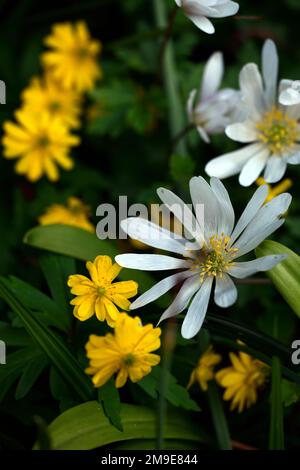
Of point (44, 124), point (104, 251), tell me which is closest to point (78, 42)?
point (44, 124)

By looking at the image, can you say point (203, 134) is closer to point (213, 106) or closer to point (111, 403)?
point (213, 106)

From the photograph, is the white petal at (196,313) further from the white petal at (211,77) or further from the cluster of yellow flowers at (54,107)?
the cluster of yellow flowers at (54,107)

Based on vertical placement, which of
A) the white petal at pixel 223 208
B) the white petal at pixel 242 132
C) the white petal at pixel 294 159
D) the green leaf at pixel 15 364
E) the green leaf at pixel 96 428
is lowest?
the green leaf at pixel 96 428

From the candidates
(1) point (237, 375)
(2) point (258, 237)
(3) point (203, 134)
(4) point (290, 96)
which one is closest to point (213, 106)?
(3) point (203, 134)

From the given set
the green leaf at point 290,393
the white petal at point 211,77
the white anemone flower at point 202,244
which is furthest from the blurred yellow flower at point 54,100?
the green leaf at point 290,393

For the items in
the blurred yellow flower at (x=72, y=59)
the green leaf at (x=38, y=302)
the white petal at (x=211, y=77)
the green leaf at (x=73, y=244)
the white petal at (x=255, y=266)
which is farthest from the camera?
the blurred yellow flower at (x=72, y=59)
